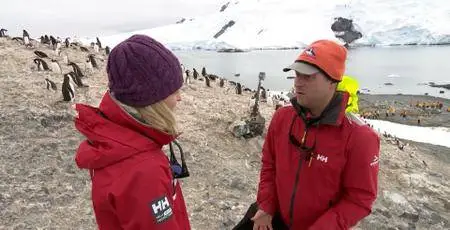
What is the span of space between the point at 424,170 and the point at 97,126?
9.56 metres

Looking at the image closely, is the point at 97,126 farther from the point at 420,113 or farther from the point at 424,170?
the point at 420,113

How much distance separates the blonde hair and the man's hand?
127 cm

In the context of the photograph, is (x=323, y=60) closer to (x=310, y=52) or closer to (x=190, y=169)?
(x=310, y=52)

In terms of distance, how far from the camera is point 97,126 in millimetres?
1751

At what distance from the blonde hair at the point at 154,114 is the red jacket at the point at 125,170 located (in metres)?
0.02

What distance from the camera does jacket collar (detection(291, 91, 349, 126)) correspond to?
2463 millimetres

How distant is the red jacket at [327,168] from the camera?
2467 mm

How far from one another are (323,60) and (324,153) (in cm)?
52

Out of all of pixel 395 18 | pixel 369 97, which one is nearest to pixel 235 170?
pixel 369 97

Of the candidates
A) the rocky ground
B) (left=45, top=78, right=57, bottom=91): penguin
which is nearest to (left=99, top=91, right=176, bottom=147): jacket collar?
the rocky ground

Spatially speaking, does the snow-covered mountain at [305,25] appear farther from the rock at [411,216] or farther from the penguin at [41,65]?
the rock at [411,216]

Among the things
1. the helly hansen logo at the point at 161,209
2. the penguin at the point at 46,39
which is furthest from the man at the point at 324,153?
the penguin at the point at 46,39

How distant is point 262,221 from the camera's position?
285cm

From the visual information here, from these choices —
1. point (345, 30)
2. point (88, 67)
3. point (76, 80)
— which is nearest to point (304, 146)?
point (76, 80)
